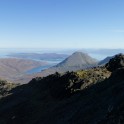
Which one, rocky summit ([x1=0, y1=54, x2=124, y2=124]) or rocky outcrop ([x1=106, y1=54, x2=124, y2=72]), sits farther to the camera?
rocky outcrop ([x1=106, y1=54, x2=124, y2=72])

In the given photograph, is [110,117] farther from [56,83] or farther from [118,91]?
[56,83]

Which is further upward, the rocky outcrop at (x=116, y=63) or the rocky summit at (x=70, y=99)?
the rocky outcrop at (x=116, y=63)

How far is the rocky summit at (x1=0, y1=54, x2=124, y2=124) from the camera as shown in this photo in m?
38.8

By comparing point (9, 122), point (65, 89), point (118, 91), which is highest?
A: point (118, 91)

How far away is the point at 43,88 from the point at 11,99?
29.0 ft

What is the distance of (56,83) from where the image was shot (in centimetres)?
7631

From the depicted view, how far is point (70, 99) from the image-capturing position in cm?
5759

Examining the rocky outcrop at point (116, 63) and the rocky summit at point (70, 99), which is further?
the rocky outcrop at point (116, 63)

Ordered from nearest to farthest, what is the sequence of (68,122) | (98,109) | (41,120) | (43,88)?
(98,109), (68,122), (41,120), (43,88)

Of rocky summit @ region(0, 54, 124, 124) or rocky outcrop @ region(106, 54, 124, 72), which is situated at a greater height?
rocky outcrop @ region(106, 54, 124, 72)

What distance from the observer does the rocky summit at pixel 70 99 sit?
38.8 meters

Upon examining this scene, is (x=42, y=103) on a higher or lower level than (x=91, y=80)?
lower

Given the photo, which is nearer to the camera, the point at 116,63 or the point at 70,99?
the point at 70,99

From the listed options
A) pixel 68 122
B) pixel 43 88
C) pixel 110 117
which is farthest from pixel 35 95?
pixel 110 117
